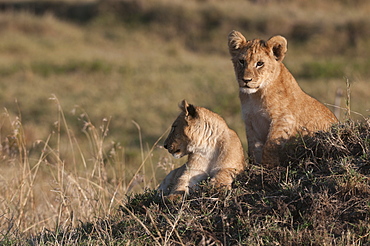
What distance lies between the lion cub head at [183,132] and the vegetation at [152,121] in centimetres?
51

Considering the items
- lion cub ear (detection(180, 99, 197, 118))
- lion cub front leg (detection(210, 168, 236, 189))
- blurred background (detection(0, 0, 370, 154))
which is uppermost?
lion cub ear (detection(180, 99, 197, 118))

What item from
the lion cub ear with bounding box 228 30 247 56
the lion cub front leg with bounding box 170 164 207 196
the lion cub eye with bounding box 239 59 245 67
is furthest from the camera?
the lion cub ear with bounding box 228 30 247 56

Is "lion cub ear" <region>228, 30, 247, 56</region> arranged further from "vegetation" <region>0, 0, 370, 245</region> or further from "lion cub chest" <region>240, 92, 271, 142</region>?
"vegetation" <region>0, 0, 370, 245</region>

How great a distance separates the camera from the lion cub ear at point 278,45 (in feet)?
19.3

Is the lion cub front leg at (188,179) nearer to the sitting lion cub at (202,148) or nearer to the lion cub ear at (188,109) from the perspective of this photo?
the sitting lion cub at (202,148)

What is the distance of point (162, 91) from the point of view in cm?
2094

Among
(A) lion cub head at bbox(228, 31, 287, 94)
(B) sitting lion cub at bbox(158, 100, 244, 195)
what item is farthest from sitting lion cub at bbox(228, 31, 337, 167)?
(B) sitting lion cub at bbox(158, 100, 244, 195)

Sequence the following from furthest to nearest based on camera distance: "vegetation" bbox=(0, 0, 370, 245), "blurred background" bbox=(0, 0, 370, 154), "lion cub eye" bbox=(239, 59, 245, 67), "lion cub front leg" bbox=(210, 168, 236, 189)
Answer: "blurred background" bbox=(0, 0, 370, 154)
"lion cub eye" bbox=(239, 59, 245, 67)
"lion cub front leg" bbox=(210, 168, 236, 189)
"vegetation" bbox=(0, 0, 370, 245)

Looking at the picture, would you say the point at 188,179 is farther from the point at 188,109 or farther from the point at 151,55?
the point at 151,55

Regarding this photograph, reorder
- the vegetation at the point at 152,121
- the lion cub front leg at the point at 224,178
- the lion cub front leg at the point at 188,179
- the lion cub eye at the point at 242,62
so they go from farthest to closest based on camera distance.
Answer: the lion cub eye at the point at 242,62 → the lion cub front leg at the point at 188,179 → the lion cub front leg at the point at 224,178 → the vegetation at the point at 152,121

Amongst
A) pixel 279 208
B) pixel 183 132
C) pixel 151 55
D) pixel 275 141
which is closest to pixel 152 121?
pixel 151 55

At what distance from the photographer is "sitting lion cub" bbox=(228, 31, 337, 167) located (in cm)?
576

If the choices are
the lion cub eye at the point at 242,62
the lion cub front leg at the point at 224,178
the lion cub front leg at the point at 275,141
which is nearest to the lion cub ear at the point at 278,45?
the lion cub eye at the point at 242,62

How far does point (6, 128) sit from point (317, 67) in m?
12.2
